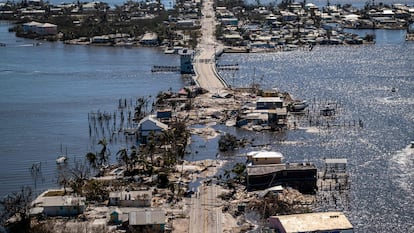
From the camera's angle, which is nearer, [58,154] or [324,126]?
[58,154]

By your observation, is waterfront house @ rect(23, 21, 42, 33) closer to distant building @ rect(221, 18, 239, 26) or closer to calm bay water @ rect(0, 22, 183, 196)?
calm bay water @ rect(0, 22, 183, 196)

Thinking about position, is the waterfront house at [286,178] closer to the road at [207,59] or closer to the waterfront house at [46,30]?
the road at [207,59]

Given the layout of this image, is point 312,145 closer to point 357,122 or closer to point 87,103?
point 357,122

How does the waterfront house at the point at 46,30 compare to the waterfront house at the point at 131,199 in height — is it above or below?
above

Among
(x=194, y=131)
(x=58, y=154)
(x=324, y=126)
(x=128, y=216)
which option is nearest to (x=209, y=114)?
(x=194, y=131)

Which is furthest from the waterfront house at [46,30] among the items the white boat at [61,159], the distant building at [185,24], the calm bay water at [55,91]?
the white boat at [61,159]

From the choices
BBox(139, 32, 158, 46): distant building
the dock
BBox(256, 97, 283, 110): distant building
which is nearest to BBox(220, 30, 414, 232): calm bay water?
BBox(256, 97, 283, 110): distant building
